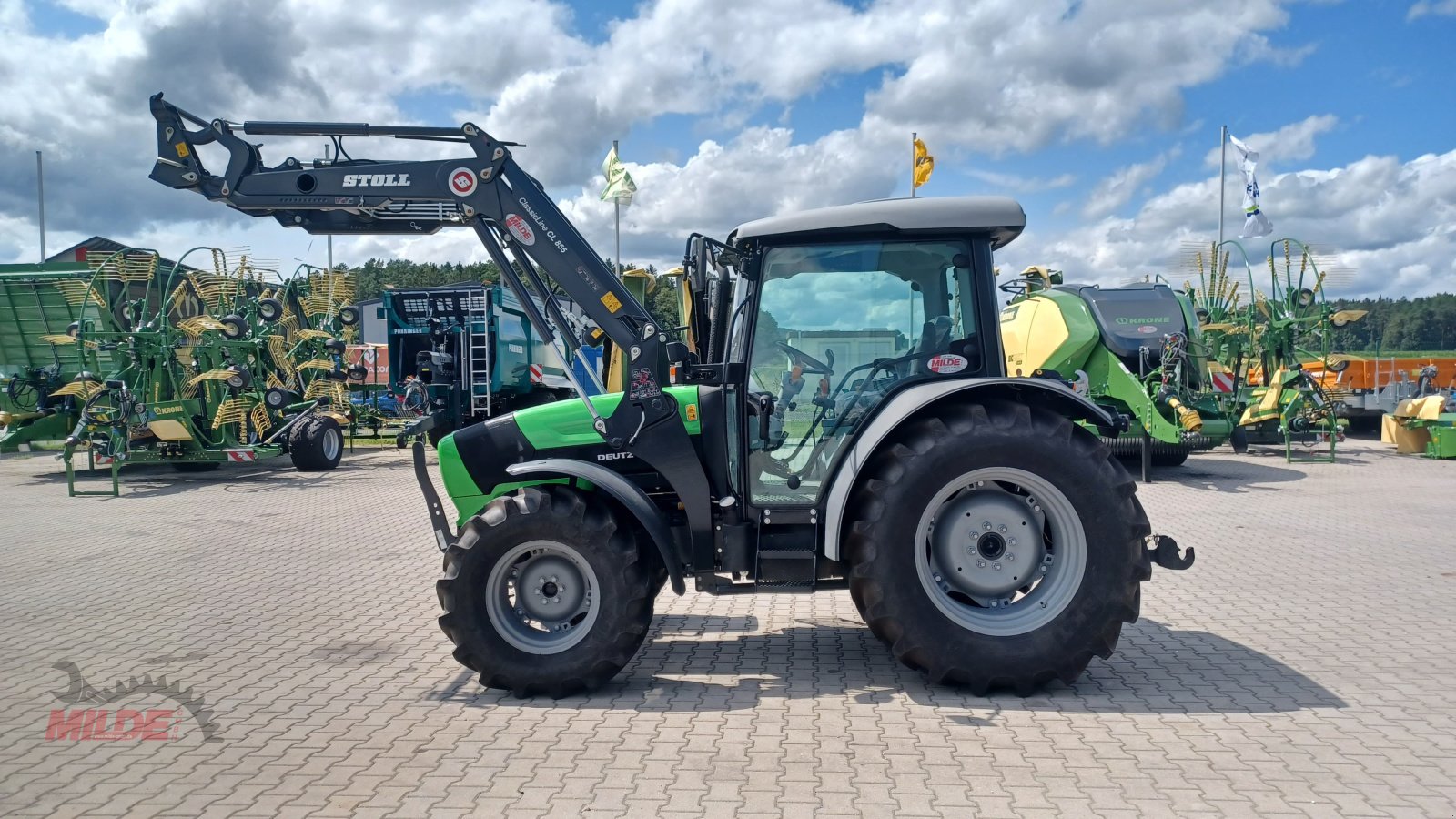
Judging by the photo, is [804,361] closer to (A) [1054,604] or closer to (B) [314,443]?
(A) [1054,604]

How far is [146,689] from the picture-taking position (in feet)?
15.5

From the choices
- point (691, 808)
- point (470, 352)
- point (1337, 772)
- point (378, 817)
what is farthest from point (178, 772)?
point (470, 352)

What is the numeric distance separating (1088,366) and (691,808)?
425 inches

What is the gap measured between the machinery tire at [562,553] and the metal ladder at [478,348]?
45.4 ft

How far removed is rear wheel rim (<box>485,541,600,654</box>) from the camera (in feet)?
14.7

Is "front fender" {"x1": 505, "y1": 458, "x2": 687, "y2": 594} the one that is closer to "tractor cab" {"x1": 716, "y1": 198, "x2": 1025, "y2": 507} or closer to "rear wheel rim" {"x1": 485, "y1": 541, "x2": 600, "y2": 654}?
"rear wheel rim" {"x1": 485, "y1": 541, "x2": 600, "y2": 654}

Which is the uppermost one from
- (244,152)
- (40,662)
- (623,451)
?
(244,152)

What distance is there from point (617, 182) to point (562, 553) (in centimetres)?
1993

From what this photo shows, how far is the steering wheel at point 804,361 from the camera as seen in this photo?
4672 millimetres

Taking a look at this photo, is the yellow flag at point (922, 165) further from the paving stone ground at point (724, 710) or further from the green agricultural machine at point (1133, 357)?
the paving stone ground at point (724, 710)

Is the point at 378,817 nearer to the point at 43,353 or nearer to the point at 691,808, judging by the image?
the point at 691,808

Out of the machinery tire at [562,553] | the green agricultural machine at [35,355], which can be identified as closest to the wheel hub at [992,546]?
the machinery tire at [562,553]

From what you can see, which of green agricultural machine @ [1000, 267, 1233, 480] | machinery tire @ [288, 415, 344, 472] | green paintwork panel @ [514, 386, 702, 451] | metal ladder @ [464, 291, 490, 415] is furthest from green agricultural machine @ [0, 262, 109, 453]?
green agricultural machine @ [1000, 267, 1233, 480]

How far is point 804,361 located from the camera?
468 centimetres
